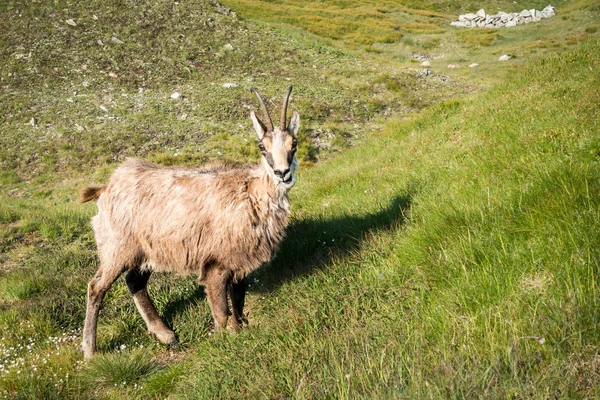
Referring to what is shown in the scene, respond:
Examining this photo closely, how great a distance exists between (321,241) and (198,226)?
221cm

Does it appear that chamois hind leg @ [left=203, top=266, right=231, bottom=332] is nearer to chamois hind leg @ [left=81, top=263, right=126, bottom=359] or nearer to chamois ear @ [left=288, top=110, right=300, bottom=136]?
chamois hind leg @ [left=81, top=263, right=126, bottom=359]

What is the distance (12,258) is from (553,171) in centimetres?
1098

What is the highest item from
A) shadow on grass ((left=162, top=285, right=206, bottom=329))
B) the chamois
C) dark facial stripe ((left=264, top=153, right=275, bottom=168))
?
dark facial stripe ((left=264, top=153, right=275, bottom=168))

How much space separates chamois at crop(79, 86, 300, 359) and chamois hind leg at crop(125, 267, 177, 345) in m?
0.01

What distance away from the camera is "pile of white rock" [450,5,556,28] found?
56.8 meters

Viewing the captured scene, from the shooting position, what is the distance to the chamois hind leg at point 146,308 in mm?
5952

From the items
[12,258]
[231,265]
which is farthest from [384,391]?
[12,258]

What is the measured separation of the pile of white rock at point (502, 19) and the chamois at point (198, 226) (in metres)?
61.4

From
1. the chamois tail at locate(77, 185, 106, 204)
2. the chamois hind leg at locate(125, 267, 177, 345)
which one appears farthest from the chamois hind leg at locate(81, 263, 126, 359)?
the chamois tail at locate(77, 185, 106, 204)

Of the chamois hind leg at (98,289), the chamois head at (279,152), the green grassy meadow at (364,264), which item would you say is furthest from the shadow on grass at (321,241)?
the chamois hind leg at (98,289)

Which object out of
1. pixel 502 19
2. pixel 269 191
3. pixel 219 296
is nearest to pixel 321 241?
pixel 269 191

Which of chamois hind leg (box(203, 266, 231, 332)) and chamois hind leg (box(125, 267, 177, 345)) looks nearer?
chamois hind leg (box(203, 266, 231, 332))

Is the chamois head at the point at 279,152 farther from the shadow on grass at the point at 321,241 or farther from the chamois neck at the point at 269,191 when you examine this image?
the shadow on grass at the point at 321,241

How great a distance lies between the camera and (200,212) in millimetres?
5891
